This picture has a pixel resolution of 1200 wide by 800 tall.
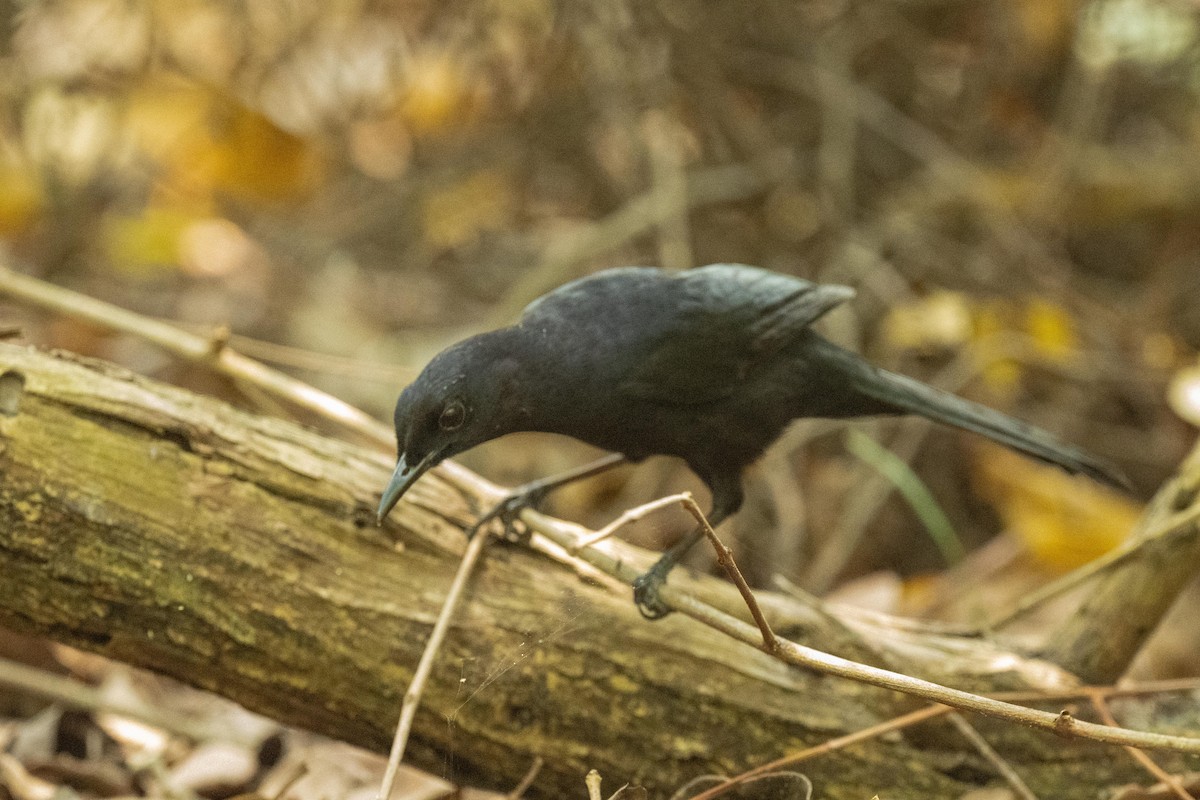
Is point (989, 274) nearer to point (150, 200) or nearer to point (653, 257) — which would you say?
point (653, 257)

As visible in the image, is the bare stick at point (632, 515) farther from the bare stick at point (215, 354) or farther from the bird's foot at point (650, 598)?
the bare stick at point (215, 354)

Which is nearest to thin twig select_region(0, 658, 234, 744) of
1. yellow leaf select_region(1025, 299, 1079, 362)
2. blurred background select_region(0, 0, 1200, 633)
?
blurred background select_region(0, 0, 1200, 633)

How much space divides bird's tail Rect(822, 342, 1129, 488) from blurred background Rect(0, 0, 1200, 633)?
129cm

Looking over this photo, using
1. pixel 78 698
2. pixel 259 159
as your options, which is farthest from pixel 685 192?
pixel 78 698

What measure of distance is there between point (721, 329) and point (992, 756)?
154cm

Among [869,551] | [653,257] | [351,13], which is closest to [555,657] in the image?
[869,551]

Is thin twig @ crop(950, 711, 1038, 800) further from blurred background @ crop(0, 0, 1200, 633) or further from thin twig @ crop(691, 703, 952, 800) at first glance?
blurred background @ crop(0, 0, 1200, 633)

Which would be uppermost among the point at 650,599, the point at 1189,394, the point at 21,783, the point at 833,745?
Answer: the point at 1189,394

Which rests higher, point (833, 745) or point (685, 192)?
point (685, 192)

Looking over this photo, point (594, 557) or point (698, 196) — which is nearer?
point (594, 557)

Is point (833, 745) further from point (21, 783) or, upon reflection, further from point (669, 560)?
point (21, 783)

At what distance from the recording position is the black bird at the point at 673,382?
120 inches

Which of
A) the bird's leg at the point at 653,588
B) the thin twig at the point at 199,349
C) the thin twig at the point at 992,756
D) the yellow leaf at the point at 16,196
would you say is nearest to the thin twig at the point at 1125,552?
the thin twig at the point at 992,756

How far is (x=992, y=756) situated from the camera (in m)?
2.97
